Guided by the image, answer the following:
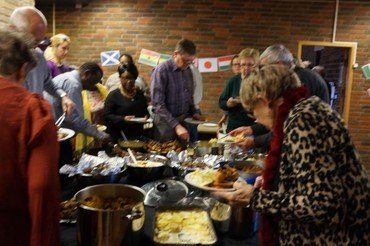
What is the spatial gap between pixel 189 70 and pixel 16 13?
163 centimetres

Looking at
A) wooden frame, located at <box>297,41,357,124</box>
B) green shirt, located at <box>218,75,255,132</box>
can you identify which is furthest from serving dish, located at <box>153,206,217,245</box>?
wooden frame, located at <box>297,41,357,124</box>

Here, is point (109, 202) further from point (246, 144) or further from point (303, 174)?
point (246, 144)

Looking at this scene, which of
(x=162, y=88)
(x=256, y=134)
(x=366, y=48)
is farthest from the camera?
(x=366, y=48)

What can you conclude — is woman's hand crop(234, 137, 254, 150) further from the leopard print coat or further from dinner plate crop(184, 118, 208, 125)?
the leopard print coat

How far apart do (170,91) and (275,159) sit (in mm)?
1985

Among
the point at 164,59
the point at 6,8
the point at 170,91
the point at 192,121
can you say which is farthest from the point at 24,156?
the point at 164,59

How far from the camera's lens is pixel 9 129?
3.42ft

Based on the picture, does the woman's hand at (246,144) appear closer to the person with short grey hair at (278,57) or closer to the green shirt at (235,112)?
the person with short grey hair at (278,57)

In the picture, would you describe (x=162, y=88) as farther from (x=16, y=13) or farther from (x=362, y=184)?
(x=362, y=184)

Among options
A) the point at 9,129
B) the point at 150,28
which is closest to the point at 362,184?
the point at 9,129

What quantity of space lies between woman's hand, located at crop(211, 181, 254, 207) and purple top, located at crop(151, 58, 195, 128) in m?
1.64

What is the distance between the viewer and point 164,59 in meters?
6.23

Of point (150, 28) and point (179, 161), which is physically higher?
point (150, 28)

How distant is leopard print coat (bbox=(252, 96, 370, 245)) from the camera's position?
1.07 m
